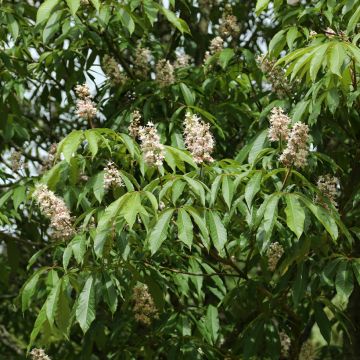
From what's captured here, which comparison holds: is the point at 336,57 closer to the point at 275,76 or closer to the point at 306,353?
the point at 275,76

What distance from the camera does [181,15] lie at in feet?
15.0

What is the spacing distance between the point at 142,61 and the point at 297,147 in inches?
64.0

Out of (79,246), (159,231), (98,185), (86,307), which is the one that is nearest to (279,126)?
(159,231)

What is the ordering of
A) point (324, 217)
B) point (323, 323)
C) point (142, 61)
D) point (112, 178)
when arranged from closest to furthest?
1. point (324, 217)
2. point (112, 178)
3. point (323, 323)
4. point (142, 61)

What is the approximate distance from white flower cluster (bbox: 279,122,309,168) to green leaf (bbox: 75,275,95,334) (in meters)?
0.89

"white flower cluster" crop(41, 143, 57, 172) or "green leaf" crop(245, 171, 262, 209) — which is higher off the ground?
"white flower cluster" crop(41, 143, 57, 172)

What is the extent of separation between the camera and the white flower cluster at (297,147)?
2.53 m

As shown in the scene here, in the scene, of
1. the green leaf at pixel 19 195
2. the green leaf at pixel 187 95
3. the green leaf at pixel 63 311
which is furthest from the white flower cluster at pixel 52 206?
the green leaf at pixel 187 95

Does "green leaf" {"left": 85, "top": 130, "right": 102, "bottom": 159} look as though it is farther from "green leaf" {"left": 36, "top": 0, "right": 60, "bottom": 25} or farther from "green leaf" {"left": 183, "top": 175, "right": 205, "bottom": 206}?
"green leaf" {"left": 36, "top": 0, "right": 60, "bottom": 25}

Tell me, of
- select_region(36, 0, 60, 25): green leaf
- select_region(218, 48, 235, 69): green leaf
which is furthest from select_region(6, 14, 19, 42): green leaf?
select_region(218, 48, 235, 69): green leaf

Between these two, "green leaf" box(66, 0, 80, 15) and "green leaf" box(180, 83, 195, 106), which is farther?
"green leaf" box(180, 83, 195, 106)

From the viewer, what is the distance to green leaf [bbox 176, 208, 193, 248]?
2430mm

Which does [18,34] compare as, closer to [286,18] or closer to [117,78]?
[117,78]

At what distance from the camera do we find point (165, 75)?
12.1 ft
